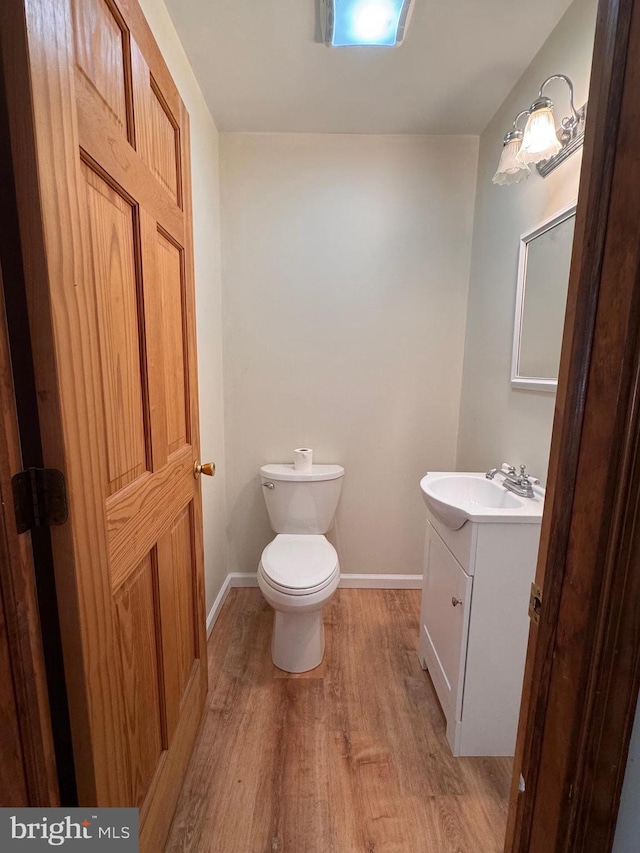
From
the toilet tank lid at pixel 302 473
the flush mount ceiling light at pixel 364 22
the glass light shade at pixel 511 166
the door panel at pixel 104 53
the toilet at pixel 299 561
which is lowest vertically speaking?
the toilet at pixel 299 561

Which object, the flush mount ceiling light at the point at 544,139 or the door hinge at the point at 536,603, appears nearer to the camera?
the door hinge at the point at 536,603

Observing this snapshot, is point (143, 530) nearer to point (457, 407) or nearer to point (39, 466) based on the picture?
point (39, 466)

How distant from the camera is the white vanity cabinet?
3.78ft

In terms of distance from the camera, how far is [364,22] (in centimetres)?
123

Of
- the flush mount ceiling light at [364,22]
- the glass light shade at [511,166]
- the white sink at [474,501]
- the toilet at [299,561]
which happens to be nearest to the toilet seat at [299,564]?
the toilet at [299,561]

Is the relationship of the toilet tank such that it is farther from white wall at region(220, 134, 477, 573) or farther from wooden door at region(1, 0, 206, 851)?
wooden door at region(1, 0, 206, 851)

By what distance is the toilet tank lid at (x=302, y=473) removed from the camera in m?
1.88

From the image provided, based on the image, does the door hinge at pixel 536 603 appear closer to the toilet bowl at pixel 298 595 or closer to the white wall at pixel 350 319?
the toilet bowl at pixel 298 595

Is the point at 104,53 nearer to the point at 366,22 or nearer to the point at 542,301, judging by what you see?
the point at 366,22

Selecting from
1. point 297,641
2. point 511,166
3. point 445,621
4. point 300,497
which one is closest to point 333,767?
point 297,641

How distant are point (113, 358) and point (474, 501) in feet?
4.52

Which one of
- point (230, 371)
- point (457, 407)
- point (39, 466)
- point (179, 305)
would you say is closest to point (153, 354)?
point (179, 305)

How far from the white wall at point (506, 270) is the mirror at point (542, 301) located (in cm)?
5

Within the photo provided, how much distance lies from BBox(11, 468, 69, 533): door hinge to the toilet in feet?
3.43
